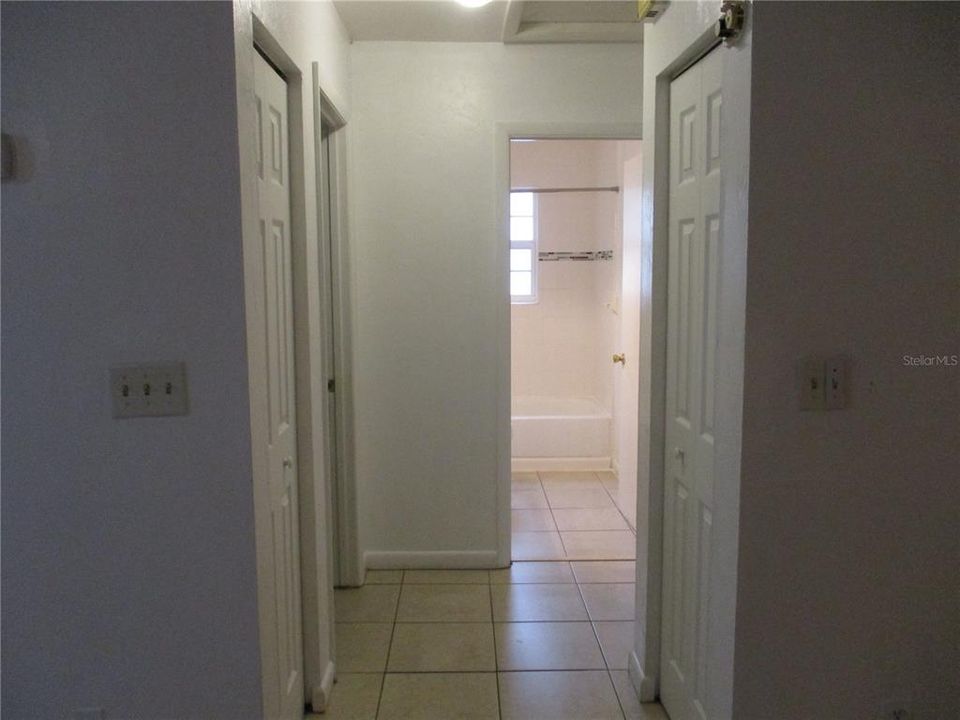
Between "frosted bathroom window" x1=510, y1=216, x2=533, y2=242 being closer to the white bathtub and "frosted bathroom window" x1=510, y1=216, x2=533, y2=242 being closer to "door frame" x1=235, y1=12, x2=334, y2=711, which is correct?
the white bathtub

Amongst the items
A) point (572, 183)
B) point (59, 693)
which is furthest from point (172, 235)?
point (572, 183)

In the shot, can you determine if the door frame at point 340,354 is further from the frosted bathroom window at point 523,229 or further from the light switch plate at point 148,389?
the frosted bathroom window at point 523,229

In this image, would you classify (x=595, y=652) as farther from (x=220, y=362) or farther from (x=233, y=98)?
(x=233, y=98)

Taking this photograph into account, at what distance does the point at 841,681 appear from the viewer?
1.69 metres

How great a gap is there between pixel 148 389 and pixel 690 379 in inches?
52.5

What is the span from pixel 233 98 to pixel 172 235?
0.30 meters

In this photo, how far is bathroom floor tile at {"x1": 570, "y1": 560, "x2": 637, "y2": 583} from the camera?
3305 millimetres

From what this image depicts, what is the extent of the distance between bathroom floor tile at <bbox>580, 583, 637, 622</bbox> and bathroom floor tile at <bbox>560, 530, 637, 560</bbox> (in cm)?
32

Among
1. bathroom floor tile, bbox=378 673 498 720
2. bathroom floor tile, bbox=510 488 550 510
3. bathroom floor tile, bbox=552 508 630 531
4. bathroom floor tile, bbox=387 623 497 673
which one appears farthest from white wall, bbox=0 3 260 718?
bathroom floor tile, bbox=510 488 550 510

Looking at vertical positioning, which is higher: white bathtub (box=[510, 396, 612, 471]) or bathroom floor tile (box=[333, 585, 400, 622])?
white bathtub (box=[510, 396, 612, 471])

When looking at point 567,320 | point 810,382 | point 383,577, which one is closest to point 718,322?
point 810,382

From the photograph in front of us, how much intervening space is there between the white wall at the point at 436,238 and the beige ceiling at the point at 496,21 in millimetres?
83

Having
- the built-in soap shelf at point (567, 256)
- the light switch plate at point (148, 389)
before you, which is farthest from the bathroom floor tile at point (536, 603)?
the built-in soap shelf at point (567, 256)

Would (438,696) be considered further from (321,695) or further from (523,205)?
(523,205)
